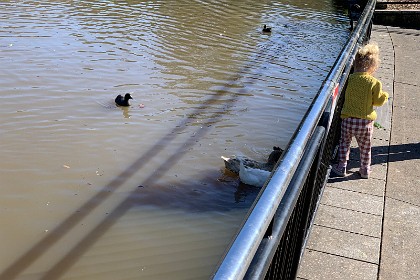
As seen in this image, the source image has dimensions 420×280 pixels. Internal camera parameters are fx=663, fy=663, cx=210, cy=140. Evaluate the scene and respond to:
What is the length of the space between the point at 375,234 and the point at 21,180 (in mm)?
4266

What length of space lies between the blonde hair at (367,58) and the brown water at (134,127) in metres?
2.01

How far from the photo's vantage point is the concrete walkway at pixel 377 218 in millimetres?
3988

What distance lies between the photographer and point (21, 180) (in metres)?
7.27

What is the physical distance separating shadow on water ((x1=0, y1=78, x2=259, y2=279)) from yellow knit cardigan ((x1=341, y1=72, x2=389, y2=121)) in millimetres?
1900

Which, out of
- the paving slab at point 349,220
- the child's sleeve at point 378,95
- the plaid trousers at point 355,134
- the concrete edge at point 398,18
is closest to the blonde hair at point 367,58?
the child's sleeve at point 378,95

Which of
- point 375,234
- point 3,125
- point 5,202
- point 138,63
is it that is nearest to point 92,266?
point 5,202

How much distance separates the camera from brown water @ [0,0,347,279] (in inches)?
240

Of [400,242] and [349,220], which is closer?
[400,242]

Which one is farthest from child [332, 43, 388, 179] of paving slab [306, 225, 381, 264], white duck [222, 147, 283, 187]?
white duck [222, 147, 283, 187]

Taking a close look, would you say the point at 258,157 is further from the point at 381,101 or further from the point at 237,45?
the point at 237,45

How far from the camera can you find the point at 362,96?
5.59 metres

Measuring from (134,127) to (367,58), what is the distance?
436 cm

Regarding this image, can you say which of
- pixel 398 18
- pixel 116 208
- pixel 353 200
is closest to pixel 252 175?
pixel 116 208

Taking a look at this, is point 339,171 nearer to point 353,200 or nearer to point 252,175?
point 353,200
